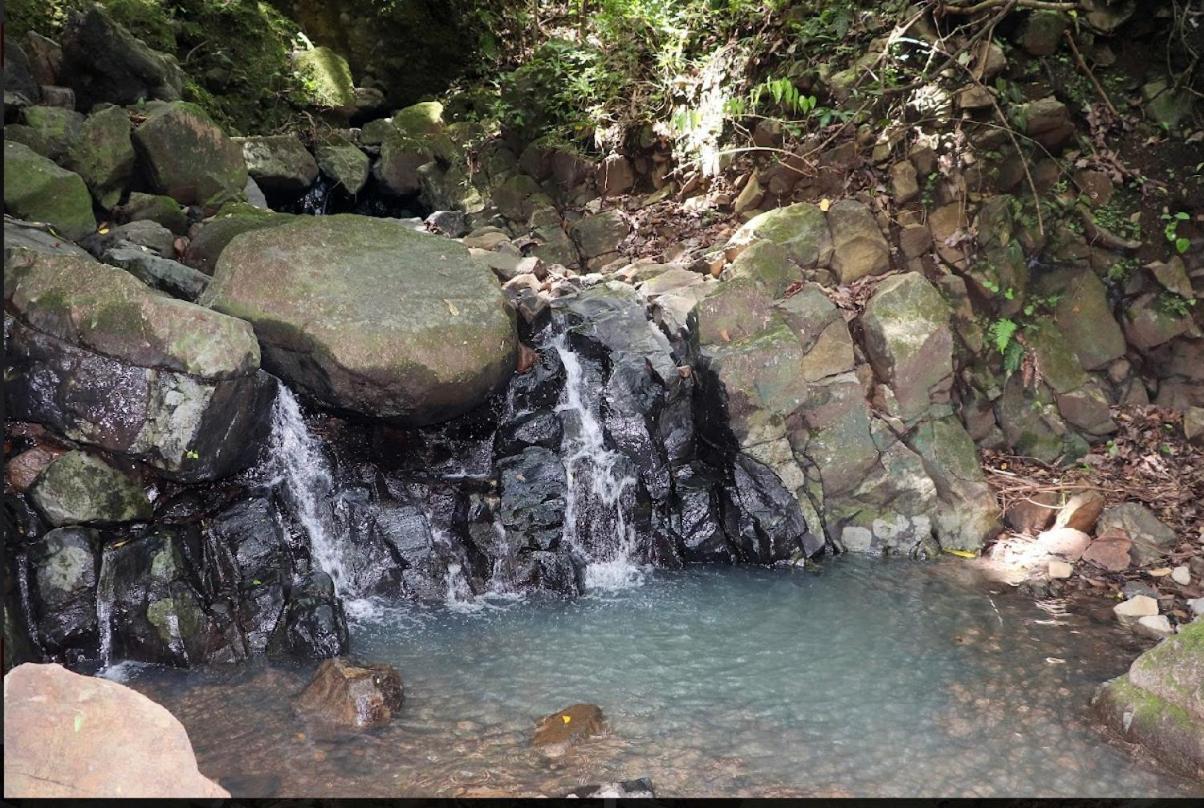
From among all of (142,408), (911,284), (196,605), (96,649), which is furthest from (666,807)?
(911,284)

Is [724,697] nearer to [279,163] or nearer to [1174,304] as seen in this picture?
[1174,304]

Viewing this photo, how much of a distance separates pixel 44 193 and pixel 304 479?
2883 mm

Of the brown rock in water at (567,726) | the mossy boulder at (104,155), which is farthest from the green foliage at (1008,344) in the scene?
the mossy boulder at (104,155)

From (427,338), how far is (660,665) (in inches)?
111

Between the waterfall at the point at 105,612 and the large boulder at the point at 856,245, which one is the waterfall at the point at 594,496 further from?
the waterfall at the point at 105,612

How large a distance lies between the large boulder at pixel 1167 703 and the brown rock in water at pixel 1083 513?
7.92 feet

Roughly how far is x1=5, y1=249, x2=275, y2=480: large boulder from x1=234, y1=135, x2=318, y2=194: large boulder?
467 cm

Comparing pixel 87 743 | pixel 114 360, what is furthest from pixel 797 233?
pixel 87 743

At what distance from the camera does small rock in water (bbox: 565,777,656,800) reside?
12.0 ft

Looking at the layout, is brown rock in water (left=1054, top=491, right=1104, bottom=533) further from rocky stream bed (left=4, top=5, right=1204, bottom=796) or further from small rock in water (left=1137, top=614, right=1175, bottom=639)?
small rock in water (left=1137, top=614, right=1175, bottom=639)

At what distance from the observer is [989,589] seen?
20.6ft

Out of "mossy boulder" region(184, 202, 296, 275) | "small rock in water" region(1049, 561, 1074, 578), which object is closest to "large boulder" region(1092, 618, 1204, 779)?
"small rock in water" region(1049, 561, 1074, 578)

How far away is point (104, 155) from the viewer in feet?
23.3

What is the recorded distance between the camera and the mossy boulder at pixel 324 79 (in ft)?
36.5
